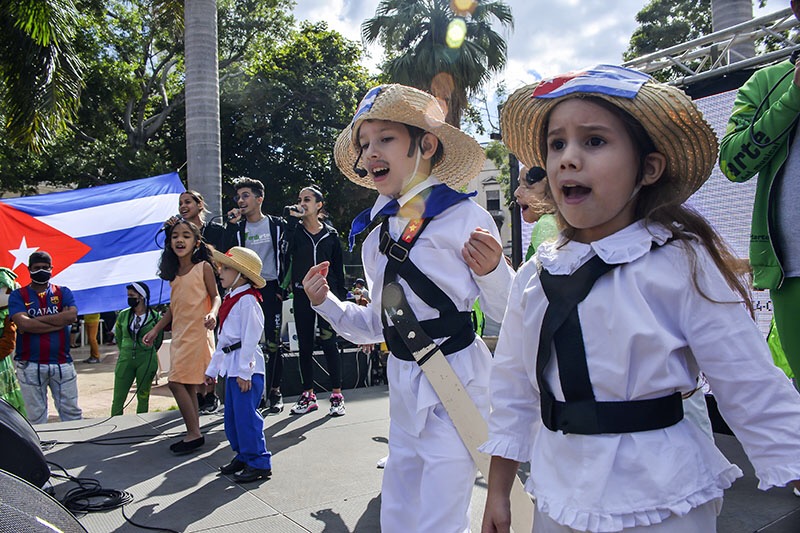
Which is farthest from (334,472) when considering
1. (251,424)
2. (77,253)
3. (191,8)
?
(191,8)

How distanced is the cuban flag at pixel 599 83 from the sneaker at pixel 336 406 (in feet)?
15.2

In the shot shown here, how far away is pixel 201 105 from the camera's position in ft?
27.0

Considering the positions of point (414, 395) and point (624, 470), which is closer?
point (624, 470)

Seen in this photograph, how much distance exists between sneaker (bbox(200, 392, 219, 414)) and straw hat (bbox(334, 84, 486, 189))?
397cm

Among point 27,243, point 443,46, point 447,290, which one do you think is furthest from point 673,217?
point 443,46

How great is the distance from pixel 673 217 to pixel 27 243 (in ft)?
24.3

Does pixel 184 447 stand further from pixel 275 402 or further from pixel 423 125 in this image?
pixel 423 125

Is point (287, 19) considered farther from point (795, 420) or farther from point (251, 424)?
point (795, 420)

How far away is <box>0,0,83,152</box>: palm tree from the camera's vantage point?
9.55 meters

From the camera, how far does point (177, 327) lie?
4.96 m

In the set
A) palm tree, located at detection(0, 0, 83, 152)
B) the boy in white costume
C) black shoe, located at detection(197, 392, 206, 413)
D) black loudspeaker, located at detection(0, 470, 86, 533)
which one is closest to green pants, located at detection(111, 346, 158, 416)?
black shoe, located at detection(197, 392, 206, 413)

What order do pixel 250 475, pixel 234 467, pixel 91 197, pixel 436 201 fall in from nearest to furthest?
pixel 436 201 < pixel 250 475 < pixel 234 467 < pixel 91 197

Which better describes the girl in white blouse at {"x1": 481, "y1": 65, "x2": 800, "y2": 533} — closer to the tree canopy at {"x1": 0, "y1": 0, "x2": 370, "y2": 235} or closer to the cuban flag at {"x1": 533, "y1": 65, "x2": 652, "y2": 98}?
the cuban flag at {"x1": 533, "y1": 65, "x2": 652, "y2": 98}

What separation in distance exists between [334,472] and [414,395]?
2.16 m
